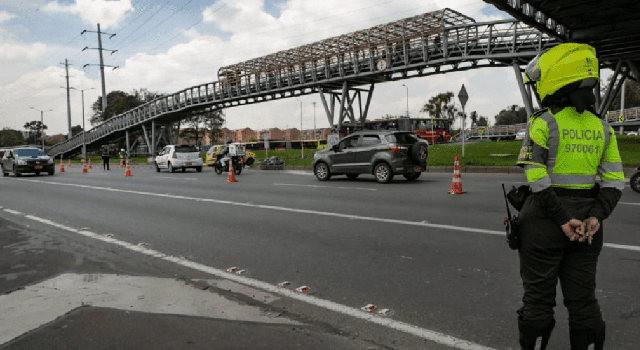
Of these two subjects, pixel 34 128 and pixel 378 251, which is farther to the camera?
pixel 34 128

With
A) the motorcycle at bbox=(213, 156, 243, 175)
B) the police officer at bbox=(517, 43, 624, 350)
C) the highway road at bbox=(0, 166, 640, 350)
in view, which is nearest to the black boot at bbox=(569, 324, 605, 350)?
the police officer at bbox=(517, 43, 624, 350)

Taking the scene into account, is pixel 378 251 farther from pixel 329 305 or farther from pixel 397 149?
pixel 397 149

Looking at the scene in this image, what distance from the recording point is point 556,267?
2.47m

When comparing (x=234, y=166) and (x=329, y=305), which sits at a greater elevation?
(x=234, y=166)

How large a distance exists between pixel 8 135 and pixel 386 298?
5826 inches

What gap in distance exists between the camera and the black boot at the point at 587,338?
2.46 meters

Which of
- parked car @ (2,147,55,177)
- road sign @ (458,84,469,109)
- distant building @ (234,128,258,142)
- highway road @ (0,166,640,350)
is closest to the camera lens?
highway road @ (0,166,640,350)

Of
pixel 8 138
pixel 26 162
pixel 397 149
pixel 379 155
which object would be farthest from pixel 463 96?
pixel 8 138

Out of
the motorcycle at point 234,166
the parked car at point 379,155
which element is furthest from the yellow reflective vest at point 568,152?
the motorcycle at point 234,166

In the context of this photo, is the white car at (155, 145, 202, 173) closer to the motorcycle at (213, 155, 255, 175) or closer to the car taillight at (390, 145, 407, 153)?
the motorcycle at (213, 155, 255, 175)

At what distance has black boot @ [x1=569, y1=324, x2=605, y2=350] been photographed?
2.46m

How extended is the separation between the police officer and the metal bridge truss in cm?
1310

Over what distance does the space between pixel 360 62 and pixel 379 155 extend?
699 inches

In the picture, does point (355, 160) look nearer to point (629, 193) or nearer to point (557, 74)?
point (629, 193)
